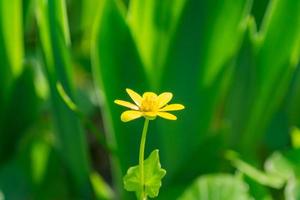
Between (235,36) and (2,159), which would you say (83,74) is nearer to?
(2,159)

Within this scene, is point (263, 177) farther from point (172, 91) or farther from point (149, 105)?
point (149, 105)

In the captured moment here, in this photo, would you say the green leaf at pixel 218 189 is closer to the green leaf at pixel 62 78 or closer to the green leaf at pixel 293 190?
the green leaf at pixel 293 190

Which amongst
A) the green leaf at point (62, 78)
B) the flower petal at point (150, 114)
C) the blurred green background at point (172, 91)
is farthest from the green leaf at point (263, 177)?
the flower petal at point (150, 114)

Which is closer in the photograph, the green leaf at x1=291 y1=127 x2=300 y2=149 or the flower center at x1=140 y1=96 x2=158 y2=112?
the flower center at x1=140 y1=96 x2=158 y2=112

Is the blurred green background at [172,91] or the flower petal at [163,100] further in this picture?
the blurred green background at [172,91]

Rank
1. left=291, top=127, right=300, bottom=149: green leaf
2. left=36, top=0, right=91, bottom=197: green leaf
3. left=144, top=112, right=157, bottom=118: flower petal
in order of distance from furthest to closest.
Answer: left=291, top=127, right=300, bottom=149: green leaf → left=36, top=0, right=91, bottom=197: green leaf → left=144, top=112, right=157, bottom=118: flower petal

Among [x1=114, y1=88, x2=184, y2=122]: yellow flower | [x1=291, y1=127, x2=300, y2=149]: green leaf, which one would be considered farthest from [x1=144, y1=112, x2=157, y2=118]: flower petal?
[x1=291, y1=127, x2=300, y2=149]: green leaf

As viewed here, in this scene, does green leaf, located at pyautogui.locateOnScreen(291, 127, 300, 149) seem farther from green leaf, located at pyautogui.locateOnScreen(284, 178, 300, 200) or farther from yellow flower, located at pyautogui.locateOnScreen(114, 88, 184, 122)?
yellow flower, located at pyautogui.locateOnScreen(114, 88, 184, 122)
